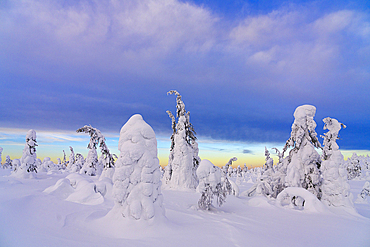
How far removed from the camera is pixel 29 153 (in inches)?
802

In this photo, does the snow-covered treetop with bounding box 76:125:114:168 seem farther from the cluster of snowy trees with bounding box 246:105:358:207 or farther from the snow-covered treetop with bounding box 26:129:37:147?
the cluster of snowy trees with bounding box 246:105:358:207

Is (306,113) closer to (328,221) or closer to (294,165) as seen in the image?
(294,165)

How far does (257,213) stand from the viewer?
419 inches

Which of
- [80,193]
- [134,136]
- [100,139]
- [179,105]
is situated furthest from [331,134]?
[100,139]

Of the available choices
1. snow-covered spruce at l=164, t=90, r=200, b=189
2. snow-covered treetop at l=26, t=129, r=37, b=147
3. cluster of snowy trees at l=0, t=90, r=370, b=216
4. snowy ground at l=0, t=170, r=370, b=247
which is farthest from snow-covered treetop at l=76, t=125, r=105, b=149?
snowy ground at l=0, t=170, r=370, b=247

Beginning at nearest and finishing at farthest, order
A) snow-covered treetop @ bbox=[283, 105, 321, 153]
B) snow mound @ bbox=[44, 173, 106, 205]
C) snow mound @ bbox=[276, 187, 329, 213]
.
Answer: snow mound @ bbox=[44, 173, 106, 205], snow mound @ bbox=[276, 187, 329, 213], snow-covered treetop @ bbox=[283, 105, 321, 153]

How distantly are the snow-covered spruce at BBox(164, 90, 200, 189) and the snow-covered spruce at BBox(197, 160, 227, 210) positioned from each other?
7533 millimetres

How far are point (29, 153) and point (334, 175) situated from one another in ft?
91.1

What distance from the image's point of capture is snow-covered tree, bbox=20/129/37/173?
19816 mm

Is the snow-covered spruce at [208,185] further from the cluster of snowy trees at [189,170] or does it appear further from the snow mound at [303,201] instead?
the snow mound at [303,201]

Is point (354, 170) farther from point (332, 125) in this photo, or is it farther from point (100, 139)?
point (100, 139)

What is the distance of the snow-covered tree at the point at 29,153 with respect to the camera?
1982 centimetres

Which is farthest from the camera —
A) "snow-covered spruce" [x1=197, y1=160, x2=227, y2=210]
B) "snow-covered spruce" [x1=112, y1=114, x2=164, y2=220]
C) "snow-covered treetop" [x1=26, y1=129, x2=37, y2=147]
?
"snow-covered treetop" [x1=26, y1=129, x2=37, y2=147]

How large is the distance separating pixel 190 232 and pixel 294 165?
468 inches
